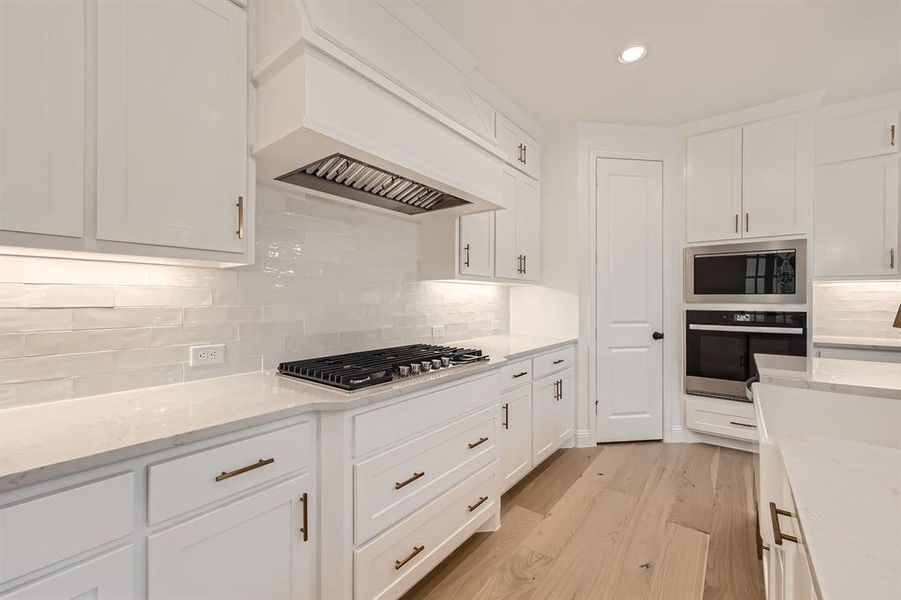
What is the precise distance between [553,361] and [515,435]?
71cm

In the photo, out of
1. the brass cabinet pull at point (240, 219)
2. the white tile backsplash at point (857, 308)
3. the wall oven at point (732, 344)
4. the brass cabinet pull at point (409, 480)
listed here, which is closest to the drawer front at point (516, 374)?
the brass cabinet pull at point (409, 480)

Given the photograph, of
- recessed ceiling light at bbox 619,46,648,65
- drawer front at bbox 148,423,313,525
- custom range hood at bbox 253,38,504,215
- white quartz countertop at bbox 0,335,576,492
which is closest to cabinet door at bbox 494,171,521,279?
custom range hood at bbox 253,38,504,215

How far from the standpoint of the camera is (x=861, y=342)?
2.86 metres

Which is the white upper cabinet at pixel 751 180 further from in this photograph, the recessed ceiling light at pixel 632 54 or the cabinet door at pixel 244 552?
the cabinet door at pixel 244 552

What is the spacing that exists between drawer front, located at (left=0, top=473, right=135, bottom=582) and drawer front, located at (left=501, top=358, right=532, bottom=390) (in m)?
1.76

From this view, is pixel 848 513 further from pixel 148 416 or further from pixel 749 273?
pixel 749 273

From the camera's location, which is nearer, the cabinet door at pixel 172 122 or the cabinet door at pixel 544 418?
the cabinet door at pixel 172 122

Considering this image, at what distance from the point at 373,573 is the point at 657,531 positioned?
1.59 metres

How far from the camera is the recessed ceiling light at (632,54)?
2344 mm

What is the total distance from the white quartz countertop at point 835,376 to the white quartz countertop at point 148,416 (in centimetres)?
134

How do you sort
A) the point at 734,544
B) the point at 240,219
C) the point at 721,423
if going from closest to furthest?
1. the point at 240,219
2. the point at 734,544
3. the point at 721,423

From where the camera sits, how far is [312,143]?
1407mm

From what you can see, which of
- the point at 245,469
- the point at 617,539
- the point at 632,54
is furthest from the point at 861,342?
the point at 245,469

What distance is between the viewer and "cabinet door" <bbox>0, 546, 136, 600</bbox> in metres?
0.81
